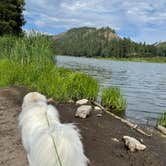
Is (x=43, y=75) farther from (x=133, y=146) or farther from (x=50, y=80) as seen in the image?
(x=133, y=146)

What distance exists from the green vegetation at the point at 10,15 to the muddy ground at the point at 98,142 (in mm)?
25704

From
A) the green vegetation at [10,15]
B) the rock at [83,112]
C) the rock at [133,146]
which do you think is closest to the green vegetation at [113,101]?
Answer: the rock at [83,112]

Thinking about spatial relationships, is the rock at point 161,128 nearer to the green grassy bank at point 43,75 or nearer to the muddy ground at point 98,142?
the muddy ground at point 98,142

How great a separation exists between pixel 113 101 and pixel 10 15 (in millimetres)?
26125

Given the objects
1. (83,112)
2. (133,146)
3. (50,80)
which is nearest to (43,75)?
(50,80)

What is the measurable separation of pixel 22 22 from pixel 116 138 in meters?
33.2

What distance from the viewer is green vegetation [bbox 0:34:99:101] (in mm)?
13171

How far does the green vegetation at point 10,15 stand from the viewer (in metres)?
35.6

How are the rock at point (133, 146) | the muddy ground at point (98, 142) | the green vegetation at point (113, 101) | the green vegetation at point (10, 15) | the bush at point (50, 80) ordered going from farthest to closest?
the green vegetation at point (10, 15)
the green vegetation at point (113, 101)
the bush at point (50, 80)
the rock at point (133, 146)
the muddy ground at point (98, 142)

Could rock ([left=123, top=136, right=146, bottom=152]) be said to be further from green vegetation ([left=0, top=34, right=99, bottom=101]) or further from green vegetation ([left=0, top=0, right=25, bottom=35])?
green vegetation ([left=0, top=0, right=25, bottom=35])

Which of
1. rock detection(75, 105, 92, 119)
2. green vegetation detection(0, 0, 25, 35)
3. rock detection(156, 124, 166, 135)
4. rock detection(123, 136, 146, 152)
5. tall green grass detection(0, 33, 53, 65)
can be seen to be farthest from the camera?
green vegetation detection(0, 0, 25, 35)

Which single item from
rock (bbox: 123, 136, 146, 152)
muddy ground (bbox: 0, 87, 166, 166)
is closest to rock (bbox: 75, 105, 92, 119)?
muddy ground (bbox: 0, 87, 166, 166)

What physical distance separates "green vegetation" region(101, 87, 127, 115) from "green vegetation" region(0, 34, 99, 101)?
513 mm

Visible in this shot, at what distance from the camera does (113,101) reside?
13.9 meters
